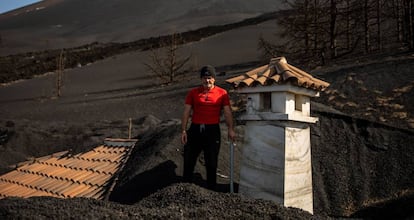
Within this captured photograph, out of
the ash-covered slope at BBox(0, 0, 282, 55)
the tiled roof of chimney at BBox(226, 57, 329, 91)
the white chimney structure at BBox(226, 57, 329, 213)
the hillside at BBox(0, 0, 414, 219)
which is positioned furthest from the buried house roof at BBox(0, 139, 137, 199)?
the ash-covered slope at BBox(0, 0, 282, 55)

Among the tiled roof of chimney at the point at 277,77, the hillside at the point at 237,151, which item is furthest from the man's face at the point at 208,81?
the hillside at the point at 237,151

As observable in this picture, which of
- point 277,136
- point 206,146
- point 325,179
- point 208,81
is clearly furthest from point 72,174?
point 277,136

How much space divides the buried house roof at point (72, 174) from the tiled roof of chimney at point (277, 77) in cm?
295

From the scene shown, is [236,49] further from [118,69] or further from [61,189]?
[61,189]

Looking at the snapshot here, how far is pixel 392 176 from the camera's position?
6922mm

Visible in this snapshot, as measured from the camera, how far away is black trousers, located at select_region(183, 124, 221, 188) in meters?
5.84

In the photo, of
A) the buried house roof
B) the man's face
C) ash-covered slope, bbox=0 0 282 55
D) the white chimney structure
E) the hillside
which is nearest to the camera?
Answer: the hillside

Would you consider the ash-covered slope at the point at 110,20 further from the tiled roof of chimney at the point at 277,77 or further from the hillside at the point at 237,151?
the tiled roof of chimney at the point at 277,77

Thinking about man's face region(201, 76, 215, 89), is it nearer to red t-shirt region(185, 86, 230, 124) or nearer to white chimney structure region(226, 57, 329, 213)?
red t-shirt region(185, 86, 230, 124)

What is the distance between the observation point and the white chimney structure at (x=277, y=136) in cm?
519

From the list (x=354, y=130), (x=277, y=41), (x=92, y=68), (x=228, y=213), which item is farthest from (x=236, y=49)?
(x=228, y=213)

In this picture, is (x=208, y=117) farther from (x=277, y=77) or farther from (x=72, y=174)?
(x=72, y=174)

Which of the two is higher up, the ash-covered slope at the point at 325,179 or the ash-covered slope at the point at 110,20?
the ash-covered slope at the point at 110,20

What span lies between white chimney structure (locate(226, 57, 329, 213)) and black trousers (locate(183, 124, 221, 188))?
0.49 metres
